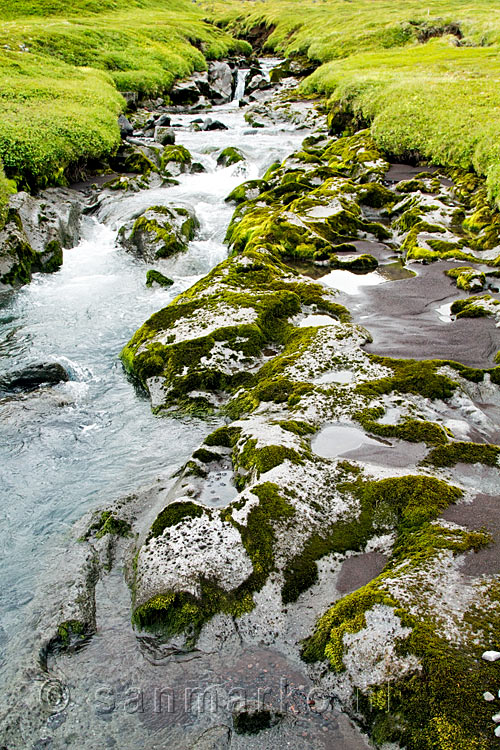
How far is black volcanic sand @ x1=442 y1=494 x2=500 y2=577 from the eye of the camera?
20.6 feet

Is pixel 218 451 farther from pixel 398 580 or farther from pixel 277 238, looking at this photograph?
pixel 277 238

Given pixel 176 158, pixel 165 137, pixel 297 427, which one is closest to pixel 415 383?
pixel 297 427

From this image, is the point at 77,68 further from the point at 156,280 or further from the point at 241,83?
the point at 156,280

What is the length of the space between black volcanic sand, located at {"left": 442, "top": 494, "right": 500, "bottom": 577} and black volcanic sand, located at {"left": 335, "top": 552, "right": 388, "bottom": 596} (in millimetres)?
1110

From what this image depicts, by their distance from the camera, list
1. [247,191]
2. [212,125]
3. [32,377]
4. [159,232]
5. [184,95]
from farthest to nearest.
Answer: [184,95], [212,125], [247,191], [159,232], [32,377]

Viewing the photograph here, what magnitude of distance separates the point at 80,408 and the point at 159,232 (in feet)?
38.2

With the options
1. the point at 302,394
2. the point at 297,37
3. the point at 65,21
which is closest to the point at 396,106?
the point at 302,394

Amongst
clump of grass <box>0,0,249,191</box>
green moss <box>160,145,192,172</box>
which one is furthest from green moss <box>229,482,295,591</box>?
green moss <box>160,145,192,172</box>

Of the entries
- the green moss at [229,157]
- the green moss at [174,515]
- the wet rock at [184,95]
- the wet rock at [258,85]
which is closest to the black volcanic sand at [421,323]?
the green moss at [174,515]

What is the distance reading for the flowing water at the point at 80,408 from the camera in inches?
344

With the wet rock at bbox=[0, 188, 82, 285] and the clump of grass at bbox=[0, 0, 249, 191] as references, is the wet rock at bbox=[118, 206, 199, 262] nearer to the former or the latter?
the wet rock at bbox=[0, 188, 82, 285]

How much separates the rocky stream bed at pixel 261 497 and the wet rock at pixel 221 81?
47567 millimetres

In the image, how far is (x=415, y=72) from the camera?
4034 centimetres

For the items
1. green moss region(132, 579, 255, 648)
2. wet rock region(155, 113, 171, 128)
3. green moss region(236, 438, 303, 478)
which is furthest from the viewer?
wet rock region(155, 113, 171, 128)
